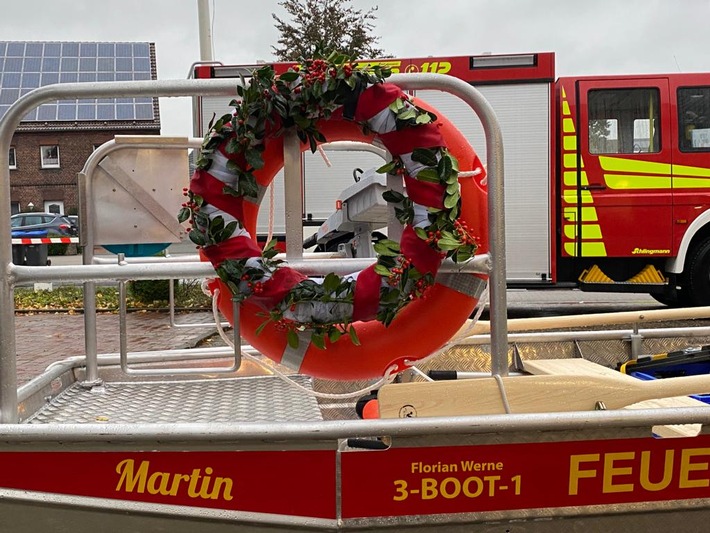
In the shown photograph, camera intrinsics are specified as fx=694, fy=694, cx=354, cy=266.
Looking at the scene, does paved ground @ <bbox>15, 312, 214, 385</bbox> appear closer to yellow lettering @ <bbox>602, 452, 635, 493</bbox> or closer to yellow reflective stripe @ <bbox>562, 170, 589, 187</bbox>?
yellow reflective stripe @ <bbox>562, 170, 589, 187</bbox>

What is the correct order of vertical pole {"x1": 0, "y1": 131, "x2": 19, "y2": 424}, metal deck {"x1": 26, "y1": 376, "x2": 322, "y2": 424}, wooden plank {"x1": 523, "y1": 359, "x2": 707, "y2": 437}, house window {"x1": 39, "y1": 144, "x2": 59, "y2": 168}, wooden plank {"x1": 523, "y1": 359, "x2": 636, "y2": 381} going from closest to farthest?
vertical pole {"x1": 0, "y1": 131, "x2": 19, "y2": 424}, wooden plank {"x1": 523, "y1": 359, "x2": 707, "y2": 437}, metal deck {"x1": 26, "y1": 376, "x2": 322, "y2": 424}, wooden plank {"x1": 523, "y1": 359, "x2": 636, "y2": 381}, house window {"x1": 39, "y1": 144, "x2": 59, "y2": 168}

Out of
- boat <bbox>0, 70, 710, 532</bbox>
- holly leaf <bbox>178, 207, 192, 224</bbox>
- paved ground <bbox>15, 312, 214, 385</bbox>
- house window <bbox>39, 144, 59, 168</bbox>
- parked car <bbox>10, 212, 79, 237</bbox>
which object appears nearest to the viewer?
boat <bbox>0, 70, 710, 532</bbox>

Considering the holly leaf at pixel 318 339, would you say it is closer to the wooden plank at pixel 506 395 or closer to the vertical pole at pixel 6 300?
the wooden plank at pixel 506 395

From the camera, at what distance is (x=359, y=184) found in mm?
3451

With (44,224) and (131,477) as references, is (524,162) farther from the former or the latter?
(44,224)

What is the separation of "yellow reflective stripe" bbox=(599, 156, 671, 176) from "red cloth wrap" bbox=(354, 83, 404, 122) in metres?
7.31

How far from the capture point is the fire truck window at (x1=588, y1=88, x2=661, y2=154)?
8844 millimetres

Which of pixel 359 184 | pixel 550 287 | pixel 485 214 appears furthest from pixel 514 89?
pixel 485 214

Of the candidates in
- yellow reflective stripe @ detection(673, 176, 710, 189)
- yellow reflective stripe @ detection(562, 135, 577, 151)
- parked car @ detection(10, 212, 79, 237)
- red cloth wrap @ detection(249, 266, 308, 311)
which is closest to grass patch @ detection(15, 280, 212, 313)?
yellow reflective stripe @ detection(562, 135, 577, 151)

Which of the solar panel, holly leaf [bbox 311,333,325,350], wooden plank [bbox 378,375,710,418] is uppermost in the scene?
the solar panel

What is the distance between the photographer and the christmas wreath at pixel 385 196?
2.18 m

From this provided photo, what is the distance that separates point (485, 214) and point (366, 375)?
69 centimetres

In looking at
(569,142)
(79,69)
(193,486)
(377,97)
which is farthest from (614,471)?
(79,69)

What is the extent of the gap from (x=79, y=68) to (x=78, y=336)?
17.9m
